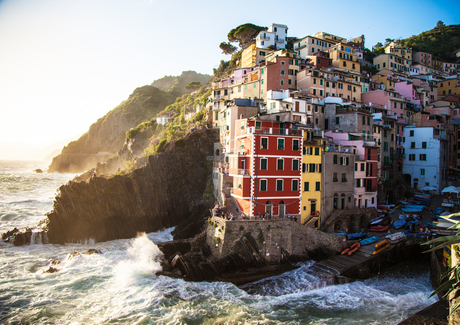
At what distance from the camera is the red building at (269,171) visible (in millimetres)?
35250

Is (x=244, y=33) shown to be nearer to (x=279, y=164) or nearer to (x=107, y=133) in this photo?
(x=279, y=164)

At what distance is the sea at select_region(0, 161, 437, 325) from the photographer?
928 inches

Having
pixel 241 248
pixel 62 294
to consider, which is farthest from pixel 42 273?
pixel 241 248

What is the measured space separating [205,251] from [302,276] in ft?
33.9

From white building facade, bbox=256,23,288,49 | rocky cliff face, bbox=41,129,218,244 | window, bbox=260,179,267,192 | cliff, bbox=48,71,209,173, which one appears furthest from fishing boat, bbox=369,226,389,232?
cliff, bbox=48,71,209,173

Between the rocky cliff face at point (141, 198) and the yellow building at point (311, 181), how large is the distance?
49.8ft

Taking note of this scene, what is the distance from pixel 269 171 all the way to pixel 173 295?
17.0 m

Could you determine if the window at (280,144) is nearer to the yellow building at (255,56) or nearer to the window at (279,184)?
the window at (279,184)

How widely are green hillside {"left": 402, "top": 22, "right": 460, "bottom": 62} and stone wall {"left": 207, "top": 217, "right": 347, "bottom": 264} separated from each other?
101215mm

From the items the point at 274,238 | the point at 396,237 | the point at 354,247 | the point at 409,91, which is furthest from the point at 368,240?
the point at 409,91

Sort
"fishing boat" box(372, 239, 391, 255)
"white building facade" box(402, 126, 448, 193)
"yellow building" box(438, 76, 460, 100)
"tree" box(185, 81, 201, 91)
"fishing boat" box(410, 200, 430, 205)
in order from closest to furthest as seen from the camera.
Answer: "fishing boat" box(372, 239, 391, 255)
"fishing boat" box(410, 200, 430, 205)
"white building facade" box(402, 126, 448, 193)
"yellow building" box(438, 76, 460, 100)
"tree" box(185, 81, 201, 91)

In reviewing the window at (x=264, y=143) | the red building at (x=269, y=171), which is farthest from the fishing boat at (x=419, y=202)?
the window at (x=264, y=143)

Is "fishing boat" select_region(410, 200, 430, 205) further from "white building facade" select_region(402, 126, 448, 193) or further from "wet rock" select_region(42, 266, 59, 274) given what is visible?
"wet rock" select_region(42, 266, 59, 274)

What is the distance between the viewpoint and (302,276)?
A: 98.2 feet
